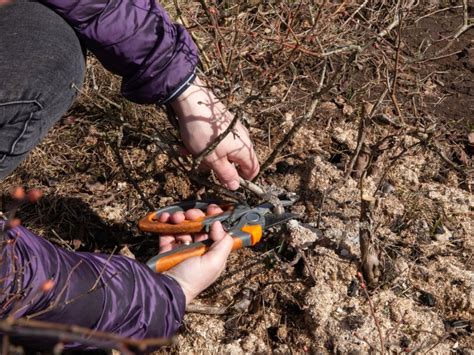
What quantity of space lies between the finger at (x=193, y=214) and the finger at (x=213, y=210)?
0.02 meters

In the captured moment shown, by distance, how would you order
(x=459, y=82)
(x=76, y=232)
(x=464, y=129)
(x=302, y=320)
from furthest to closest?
(x=459, y=82) → (x=464, y=129) → (x=76, y=232) → (x=302, y=320)

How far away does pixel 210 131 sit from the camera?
2119mm

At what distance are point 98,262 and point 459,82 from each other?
71.2 inches

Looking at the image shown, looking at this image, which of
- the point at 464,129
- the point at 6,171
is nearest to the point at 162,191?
the point at 6,171

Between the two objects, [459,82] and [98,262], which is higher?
[98,262]

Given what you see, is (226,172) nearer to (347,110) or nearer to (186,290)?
(186,290)

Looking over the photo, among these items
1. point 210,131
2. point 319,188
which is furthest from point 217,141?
point 319,188

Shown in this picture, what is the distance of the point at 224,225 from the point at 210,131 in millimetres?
394

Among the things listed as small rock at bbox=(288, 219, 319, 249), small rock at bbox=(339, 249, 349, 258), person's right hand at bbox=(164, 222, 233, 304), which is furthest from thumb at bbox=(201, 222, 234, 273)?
small rock at bbox=(339, 249, 349, 258)

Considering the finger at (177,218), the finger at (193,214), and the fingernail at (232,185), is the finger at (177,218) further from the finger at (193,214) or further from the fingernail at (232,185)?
the fingernail at (232,185)

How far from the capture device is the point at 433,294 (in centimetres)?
227

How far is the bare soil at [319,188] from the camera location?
88.0 inches

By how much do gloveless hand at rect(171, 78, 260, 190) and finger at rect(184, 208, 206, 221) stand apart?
0.22 metres

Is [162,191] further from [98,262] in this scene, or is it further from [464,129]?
[464,129]
